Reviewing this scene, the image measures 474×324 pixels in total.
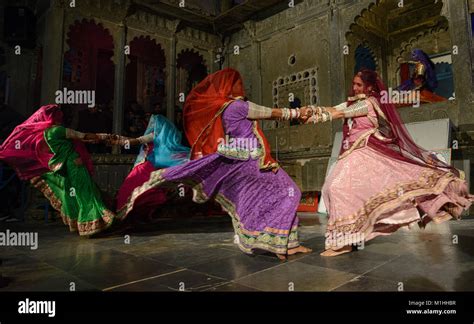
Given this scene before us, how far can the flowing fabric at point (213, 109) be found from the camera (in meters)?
2.87

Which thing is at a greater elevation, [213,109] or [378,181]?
[213,109]

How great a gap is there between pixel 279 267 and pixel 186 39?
32.2ft

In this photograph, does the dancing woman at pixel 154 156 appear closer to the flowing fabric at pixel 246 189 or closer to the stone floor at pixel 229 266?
the stone floor at pixel 229 266

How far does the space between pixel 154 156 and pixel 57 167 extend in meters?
1.36

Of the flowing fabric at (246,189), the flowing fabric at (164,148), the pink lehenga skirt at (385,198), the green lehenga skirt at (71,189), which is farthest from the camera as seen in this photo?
the flowing fabric at (164,148)

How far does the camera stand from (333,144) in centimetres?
771

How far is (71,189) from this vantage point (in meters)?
4.16

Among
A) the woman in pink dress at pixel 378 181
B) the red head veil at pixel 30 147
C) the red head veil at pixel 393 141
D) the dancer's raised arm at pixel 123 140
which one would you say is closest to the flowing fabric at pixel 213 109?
the woman in pink dress at pixel 378 181

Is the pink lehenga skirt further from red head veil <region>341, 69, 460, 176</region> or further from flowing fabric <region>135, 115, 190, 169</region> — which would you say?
flowing fabric <region>135, 115, 190, 169</region>

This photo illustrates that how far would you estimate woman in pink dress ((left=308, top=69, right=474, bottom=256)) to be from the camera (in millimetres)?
2555

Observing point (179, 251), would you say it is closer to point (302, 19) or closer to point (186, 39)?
point (302, 19)

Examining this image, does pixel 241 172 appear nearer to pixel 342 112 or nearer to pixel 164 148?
pixel 342 112

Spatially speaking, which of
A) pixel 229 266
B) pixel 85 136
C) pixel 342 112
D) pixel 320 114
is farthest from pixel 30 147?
pixel 342 112
